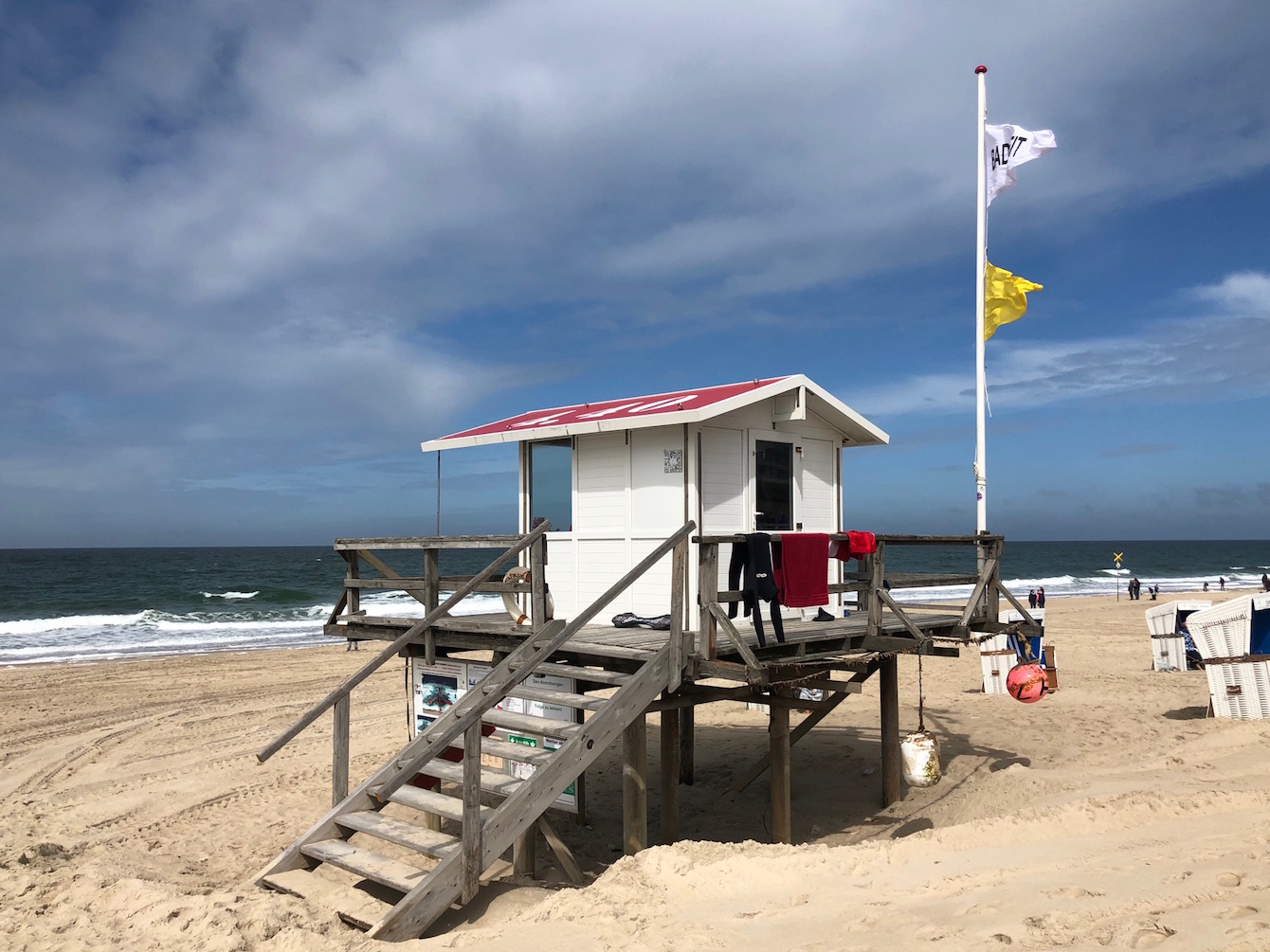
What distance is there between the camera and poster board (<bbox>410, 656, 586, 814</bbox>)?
8195mm

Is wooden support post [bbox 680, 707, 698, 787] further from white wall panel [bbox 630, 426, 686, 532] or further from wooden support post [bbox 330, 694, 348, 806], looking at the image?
wooden support post [bbox 330, 694, 348, 806]

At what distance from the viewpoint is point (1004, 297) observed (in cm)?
1177

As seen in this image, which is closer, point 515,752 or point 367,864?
point 367,864

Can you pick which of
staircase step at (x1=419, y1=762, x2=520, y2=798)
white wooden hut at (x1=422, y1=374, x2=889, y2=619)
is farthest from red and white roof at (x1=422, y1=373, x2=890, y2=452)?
staircase step at (x1=419, y1=762, x2=520, y2=798)

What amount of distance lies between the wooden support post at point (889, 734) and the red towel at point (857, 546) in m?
2.36

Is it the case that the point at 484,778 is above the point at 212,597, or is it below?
above

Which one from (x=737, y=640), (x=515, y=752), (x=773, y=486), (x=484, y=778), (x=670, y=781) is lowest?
(x=670, y=781)

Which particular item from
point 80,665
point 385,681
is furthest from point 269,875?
point 80,665

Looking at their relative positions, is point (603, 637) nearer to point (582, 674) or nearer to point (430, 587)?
point (582, 674)

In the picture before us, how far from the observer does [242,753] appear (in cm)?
1388

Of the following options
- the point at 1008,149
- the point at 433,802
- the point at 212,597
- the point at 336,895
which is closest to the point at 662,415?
the point at 433,802

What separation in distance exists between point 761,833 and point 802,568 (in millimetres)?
3524

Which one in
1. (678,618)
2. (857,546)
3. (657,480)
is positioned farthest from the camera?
(657,480)

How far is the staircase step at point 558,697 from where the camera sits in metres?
7.46
